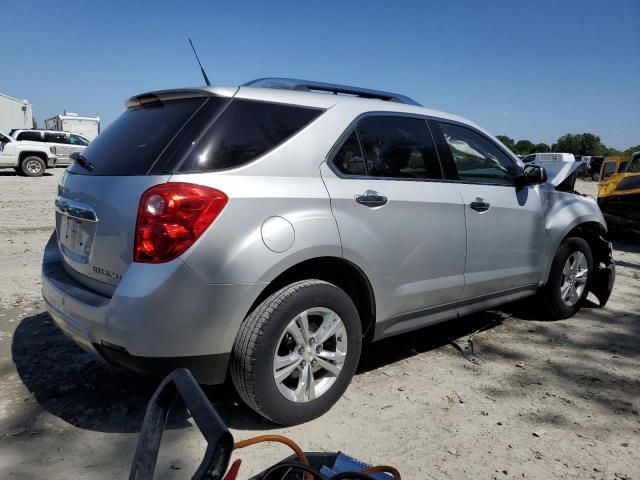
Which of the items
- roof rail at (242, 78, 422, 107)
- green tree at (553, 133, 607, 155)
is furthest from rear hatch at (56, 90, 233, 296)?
green tree at (553, 133, 607, 155)

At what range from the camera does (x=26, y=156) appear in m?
18.1

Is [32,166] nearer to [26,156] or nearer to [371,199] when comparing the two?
[26,156]

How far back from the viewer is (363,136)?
3.05 metres

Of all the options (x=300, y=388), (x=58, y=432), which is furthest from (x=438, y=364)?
(x=58, y=432)

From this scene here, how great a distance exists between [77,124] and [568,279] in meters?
32.7

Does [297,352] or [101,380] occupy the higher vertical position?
[297,352]

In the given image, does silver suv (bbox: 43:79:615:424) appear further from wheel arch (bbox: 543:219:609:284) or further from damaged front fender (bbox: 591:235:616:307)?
damaged front fender (bbox: 591:235:616:307)

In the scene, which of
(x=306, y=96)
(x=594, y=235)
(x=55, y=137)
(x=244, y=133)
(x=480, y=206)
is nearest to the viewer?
(x=244, y=133)

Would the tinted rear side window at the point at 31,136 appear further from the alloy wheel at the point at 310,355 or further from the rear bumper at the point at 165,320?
the alloy wheel at the point at 310,355

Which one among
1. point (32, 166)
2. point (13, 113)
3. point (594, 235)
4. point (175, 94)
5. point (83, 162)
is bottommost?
point (594, 235)

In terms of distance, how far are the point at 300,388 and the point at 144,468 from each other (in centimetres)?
153

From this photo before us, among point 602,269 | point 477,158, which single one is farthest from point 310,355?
point 602,269

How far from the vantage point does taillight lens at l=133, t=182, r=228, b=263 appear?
227cm

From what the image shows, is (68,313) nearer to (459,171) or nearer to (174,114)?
(174,114)
